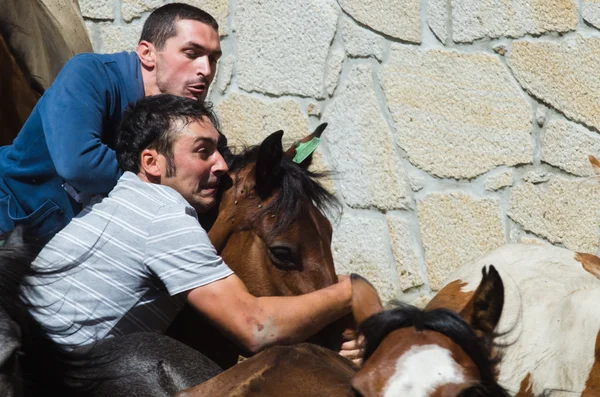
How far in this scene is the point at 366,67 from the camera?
15.5ft

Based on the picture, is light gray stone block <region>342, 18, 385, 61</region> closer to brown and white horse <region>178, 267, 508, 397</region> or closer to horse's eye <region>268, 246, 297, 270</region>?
horse's eye <region>268, 246, 297, 270</region>

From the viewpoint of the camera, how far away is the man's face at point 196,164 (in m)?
2.89

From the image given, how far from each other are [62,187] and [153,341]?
994 millimetres

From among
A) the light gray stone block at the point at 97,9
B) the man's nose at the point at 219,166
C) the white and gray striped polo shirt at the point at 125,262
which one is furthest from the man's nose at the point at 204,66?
the light gray stone block at the point at 97,9

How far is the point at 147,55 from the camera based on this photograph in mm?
3416

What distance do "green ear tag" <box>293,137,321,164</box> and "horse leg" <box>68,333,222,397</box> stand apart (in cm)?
100

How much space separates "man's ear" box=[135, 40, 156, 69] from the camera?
3404 mm

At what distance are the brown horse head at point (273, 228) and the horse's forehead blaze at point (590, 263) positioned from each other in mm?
953

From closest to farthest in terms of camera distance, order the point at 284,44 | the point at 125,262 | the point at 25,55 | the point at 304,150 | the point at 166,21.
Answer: the point at 125,262 < the point at 304,150 < the point at 166,21 < the point at 25,55 < the point at 284,44

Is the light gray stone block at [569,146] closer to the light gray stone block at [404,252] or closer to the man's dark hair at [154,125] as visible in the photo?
the light gray stone block at [404,252]

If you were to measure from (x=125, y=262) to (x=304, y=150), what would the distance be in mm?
983

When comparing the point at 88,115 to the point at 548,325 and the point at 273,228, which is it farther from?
the point at 548,325

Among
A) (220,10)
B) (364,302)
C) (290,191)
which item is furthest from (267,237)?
(220,10)

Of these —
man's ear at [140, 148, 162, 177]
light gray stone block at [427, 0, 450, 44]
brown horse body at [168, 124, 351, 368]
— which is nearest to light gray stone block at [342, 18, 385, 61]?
light gray stone block at [427, 0, 450, 44]
